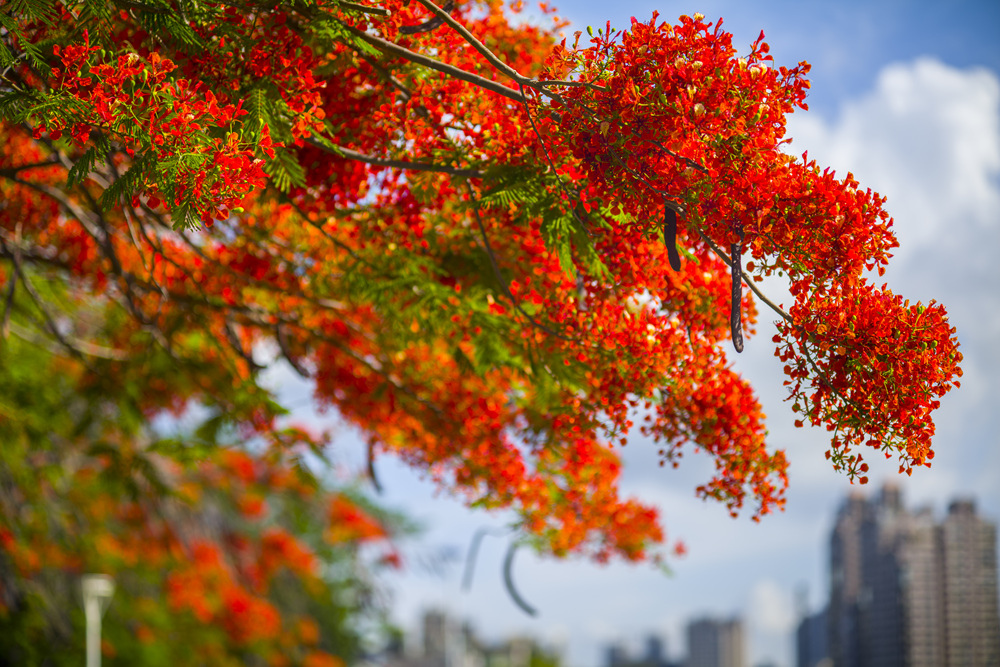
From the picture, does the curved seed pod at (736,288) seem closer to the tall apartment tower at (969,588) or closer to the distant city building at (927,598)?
the distant city building at (927,598)

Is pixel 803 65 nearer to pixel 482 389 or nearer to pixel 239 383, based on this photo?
pixel 482 389

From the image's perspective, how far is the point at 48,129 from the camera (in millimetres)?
3408

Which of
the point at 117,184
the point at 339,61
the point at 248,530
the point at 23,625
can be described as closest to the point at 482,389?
the point at 339,61

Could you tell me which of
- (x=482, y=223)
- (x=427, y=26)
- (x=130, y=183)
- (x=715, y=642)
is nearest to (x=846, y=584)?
(x=482, y=223)

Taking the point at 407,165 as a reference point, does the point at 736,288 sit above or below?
below

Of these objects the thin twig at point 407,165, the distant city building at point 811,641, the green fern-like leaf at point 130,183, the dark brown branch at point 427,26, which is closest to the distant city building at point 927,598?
the distant city building at point 811,641

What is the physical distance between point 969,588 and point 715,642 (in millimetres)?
63012

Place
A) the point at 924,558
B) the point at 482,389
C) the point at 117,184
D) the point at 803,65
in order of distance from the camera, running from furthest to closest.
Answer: the point at 924,558 < the point at 482,389 < the point at 117,184 < the point at 803,65

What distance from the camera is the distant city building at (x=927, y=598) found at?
72.6 ft

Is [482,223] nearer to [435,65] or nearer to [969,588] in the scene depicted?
[435,65]

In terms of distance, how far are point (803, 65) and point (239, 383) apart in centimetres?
463

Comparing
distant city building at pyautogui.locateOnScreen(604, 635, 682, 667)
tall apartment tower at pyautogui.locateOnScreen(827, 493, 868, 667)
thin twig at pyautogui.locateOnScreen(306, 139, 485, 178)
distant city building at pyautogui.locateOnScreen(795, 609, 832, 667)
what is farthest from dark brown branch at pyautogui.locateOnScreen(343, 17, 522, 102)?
distant city building at pyautogui.locateOnScreen(604, 635, 682, 667)

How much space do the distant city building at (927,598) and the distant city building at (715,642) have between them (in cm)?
5023

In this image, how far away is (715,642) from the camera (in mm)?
82125
